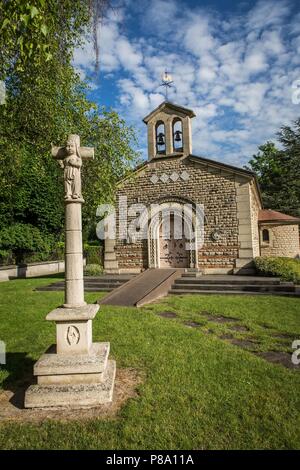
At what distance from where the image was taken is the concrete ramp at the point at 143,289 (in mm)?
9750

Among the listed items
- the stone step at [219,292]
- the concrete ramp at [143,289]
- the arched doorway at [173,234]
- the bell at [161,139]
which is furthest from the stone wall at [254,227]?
the bell at [161,139]

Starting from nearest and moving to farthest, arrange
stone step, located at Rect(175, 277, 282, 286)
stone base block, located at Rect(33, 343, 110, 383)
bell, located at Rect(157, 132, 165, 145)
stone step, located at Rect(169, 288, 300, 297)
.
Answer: stone base block, located at Rect(33, 343, 110, 383), stone step, located at Rect(169, 288, 300, 297), stone step, located at Rect(175, 277, 282, 286), bell, located at Rect(157, 132, 165, 145)

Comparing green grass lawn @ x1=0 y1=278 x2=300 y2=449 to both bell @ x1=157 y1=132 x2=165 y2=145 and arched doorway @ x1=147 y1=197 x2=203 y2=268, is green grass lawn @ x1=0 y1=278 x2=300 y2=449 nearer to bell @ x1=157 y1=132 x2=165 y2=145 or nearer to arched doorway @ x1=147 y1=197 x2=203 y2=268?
arched doorway @ x1=147 y1=197 x2=203 y2=268

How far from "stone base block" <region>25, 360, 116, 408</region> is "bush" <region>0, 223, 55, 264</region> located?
18689 mm

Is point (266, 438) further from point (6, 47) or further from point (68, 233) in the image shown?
point (6, 47)

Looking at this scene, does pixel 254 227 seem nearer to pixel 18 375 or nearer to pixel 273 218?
pixel 273 218

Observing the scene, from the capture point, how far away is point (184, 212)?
50.2ft

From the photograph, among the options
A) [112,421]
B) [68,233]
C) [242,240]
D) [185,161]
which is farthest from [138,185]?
[112,421]

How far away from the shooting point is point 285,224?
1750 cm

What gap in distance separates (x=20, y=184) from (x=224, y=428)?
22757 mm

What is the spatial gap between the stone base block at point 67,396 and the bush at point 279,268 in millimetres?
10596

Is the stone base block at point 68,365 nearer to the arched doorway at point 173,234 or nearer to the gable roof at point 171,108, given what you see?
the arched doorway at point 173,234

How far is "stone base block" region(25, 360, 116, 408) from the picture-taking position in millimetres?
3729

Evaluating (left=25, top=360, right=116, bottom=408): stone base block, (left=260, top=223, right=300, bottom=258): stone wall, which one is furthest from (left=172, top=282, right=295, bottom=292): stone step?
(left=25, top=360, right=116, bottom=408): stone base block
